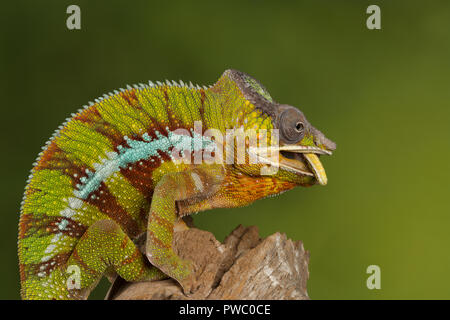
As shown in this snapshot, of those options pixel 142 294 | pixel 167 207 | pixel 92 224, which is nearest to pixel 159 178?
pixel 167 207

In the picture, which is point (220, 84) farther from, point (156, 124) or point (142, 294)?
point (142, 294)

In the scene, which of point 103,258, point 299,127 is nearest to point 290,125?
point 299,127

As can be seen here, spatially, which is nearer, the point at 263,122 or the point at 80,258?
the point at 80,258

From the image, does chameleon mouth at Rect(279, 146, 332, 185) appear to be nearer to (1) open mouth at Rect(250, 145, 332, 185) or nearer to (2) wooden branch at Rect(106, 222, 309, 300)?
(1) open mouth at Rect(250, 145, 332, 185)

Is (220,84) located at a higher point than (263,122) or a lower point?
Answer: higher

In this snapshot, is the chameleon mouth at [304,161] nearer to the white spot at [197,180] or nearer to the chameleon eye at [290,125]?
the chameleon eye at [290,125]

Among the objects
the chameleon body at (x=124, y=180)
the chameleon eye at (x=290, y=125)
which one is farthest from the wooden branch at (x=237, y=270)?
the chameleon eye at (x=290, y=125)
